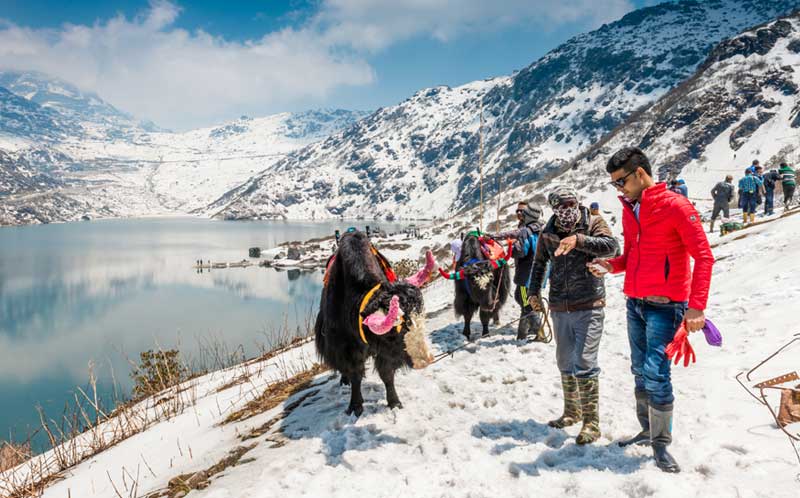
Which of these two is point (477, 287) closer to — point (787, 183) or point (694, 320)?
point (694, 320)

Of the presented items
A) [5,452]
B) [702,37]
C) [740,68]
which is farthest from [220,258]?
[702,37]

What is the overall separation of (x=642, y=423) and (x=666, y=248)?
1639mm

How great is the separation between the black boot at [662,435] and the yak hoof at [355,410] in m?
2.95

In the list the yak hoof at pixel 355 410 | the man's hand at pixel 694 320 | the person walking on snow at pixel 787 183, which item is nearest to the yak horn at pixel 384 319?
the yak hoof at pixel 355 410

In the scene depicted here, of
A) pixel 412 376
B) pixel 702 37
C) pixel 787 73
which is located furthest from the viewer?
pixel 702 37

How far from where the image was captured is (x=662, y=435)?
3.26 meters

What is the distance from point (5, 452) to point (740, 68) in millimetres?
97616

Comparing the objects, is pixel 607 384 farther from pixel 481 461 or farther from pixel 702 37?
pixel 702 37

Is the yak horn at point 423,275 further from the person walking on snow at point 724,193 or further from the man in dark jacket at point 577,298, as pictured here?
the person walking on snow at point 724,193

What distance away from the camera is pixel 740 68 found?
70.8 m

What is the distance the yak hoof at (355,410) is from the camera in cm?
482

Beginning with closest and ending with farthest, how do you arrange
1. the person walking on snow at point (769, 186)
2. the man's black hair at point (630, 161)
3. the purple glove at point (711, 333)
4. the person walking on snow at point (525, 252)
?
the purple glove at point (711, 333) < the man's black hair at point (630, 161) < the person walking on snow at point (525, 252) < the person walking on snow at point (769, 186)

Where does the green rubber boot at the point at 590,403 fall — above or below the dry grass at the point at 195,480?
above

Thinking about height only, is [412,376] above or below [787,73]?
below
